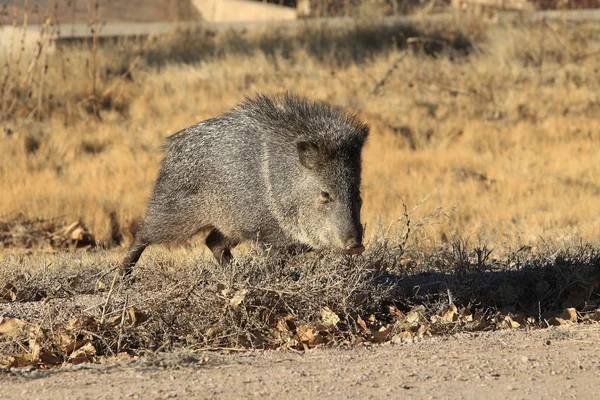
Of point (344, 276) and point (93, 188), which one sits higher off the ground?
point (344, 276)

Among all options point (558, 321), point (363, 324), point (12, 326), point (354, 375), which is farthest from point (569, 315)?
point (12, 326)

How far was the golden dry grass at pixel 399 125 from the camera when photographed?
9.73 m

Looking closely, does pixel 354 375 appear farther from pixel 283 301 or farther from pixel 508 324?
pixel 508 324

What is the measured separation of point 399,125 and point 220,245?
19.9 ft

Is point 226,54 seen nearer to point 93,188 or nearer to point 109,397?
point 93,188

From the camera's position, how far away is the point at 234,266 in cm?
527

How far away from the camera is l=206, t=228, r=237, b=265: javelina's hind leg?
6660 mm

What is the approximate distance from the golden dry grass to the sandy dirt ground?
343cm

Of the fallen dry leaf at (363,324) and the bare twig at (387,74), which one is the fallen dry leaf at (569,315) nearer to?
the fallen dry leaf at (363,324)

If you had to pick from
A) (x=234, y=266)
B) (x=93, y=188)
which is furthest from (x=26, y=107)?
(x=234, y=266)

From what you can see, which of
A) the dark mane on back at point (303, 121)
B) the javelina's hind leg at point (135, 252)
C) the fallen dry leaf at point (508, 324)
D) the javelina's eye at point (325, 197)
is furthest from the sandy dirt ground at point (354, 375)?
the javelina's hind leg at point (135, 252)

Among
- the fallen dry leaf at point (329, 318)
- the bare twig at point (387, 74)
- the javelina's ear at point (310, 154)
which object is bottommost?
the fallen dry leaf at point (329, 318)

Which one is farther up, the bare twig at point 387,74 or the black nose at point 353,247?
the bare twig at point 387,74

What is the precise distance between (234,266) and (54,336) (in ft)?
3.24
